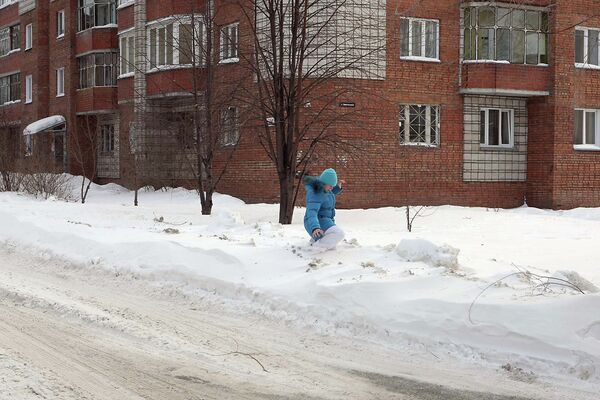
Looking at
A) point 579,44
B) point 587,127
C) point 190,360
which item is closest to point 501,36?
point 579,44

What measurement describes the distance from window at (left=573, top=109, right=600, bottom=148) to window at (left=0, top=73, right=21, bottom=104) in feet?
98.6

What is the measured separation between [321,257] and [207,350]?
2.54 meters

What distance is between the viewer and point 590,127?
24.3 metres

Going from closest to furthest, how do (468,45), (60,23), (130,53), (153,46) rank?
(468,45) < (153,46) < (130,53) < (60,23)

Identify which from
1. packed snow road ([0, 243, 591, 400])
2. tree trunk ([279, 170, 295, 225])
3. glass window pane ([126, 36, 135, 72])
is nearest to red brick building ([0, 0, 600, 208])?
glass window pane ([126, 36, 135, 72])

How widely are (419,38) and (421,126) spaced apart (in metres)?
2.68

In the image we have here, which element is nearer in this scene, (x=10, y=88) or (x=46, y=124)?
(x=46, y=124)

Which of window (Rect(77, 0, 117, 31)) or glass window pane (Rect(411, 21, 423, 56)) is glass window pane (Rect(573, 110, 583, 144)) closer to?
glass window pane (Rect(411, 21, 423, 56))

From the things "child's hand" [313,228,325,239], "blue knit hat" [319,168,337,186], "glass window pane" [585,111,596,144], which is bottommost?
"child's hand" [313,228,325,239]

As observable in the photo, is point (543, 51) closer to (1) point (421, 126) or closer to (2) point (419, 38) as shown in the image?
(2) point (419, 38)

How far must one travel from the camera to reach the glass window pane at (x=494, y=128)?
926 inches

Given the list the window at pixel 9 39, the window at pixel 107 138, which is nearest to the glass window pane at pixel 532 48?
the window at pixel 107 138

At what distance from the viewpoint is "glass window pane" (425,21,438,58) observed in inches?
880

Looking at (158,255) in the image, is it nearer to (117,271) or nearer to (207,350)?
(117,271)
